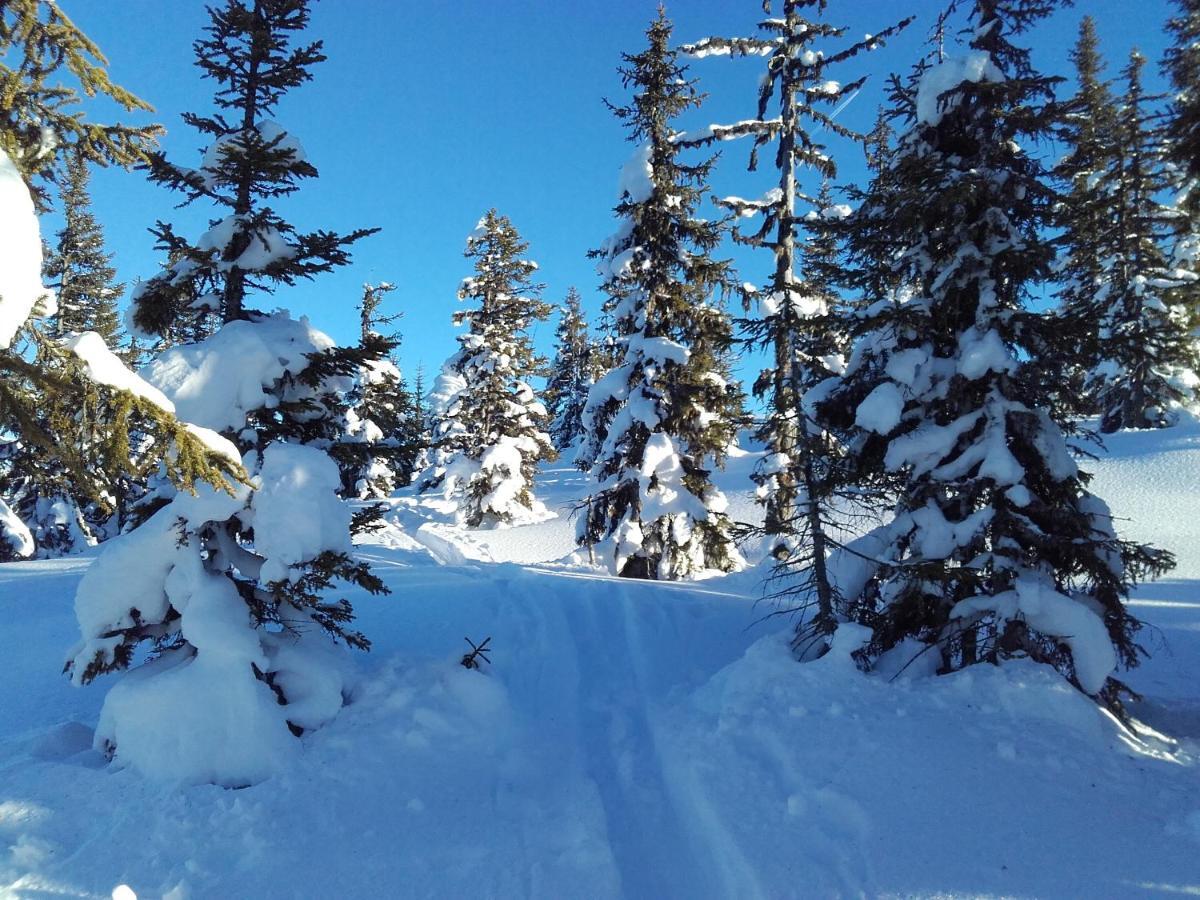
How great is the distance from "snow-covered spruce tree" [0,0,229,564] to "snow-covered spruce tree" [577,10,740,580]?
424 inches

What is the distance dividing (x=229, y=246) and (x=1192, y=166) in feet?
36.6

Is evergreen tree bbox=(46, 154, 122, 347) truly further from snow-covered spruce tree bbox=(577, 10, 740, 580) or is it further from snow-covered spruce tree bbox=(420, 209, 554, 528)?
snow-covered spruce tree bbox=(577, 10, 740, 580)

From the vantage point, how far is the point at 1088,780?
498 centimetres

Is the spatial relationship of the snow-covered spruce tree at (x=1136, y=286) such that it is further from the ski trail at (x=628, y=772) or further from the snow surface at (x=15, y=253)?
the snow surface at (x=15, y=253)

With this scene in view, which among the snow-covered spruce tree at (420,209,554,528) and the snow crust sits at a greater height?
the snow-covered spruce tree at (420,209,554,528)

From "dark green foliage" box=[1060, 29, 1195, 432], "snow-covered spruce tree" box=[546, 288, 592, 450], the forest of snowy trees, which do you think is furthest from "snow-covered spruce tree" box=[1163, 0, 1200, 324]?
"snow-covered spruce tree" box=[546, 288, 592, 450]

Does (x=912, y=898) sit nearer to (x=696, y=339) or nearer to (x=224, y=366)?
(x=224, y=366)

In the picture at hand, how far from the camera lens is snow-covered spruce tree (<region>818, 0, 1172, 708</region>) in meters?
6.50

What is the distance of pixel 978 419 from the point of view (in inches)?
279

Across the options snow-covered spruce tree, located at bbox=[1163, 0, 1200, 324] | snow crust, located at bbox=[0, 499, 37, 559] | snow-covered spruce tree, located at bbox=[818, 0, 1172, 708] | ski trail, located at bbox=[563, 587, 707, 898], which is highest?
snow-covered spruce tree, located at bbox=[1163, 0, 1200, 324]

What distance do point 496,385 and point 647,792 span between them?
2237cm

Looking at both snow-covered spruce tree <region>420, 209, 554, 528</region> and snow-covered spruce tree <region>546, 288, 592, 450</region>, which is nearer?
snow-covered spruce tree <region>420, 209, 554, 528</region>

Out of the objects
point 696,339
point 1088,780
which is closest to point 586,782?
point 1088,780

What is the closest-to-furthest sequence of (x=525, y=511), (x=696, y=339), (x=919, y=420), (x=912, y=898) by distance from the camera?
(x=912, y=898) < (x=919, y=420) < (x=696, y=339) < (x=525, y=511)
